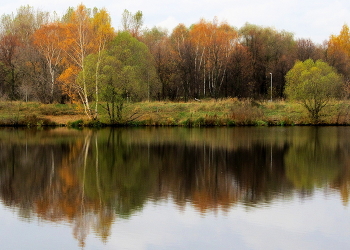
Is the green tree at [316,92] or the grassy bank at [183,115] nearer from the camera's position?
the green tree at [316,92]

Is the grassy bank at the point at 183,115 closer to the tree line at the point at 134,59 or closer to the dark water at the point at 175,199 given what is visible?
the tree line at the point at 134,59

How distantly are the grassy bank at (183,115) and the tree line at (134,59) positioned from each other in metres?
1.65

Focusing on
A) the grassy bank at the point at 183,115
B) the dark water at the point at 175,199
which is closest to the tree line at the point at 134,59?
the grassy bank at the point at 183,115

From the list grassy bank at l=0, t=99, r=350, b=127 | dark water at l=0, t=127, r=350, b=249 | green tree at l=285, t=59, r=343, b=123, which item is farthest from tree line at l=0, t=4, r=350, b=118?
dark water at l=0, t=127, r=350, b=249

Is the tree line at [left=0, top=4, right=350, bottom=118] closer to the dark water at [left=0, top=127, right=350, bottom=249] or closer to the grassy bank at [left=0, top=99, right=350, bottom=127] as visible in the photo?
the grassy bank at [left=0, top=99, right=350, bottom=127]

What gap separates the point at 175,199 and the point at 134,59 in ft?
133

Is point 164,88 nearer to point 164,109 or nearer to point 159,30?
point 164,109

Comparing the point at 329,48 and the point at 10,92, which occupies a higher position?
the point at 329,48

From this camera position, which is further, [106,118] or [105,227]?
[106,118]

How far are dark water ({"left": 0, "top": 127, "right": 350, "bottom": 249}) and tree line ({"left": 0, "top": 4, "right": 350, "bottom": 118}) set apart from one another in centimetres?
1987

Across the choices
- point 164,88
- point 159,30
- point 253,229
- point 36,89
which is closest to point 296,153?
point 253,229

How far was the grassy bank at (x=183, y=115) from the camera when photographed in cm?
4488

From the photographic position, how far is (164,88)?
6519 centimetres

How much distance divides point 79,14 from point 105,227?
117ft
